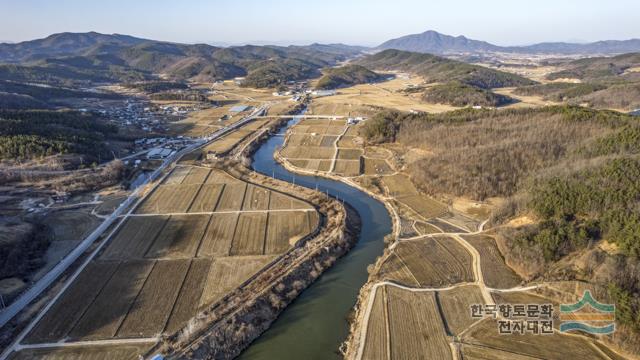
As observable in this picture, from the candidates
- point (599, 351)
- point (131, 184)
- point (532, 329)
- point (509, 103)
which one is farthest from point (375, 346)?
point (509, 103)

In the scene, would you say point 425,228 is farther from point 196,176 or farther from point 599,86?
point 599,86

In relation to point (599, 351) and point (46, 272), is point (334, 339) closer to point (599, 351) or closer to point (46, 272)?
point (599, 351)

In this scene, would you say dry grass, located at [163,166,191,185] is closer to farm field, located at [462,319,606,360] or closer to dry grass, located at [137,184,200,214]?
dry grass, located at [137,184,200,214]

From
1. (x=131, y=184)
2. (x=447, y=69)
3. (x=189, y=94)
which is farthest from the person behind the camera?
(x=447, y=69)

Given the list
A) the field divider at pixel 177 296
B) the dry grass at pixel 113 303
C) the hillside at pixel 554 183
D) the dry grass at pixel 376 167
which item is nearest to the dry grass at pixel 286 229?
the field divider at pixel 177 296

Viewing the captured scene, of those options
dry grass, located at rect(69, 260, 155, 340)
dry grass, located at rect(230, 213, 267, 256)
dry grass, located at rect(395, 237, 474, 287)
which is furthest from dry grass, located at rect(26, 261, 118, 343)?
dry grass, located at rect(395, 237, 474, 287)

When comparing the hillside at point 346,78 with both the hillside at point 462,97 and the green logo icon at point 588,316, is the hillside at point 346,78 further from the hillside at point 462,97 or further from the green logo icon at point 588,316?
the green logo icon at point 588,316
